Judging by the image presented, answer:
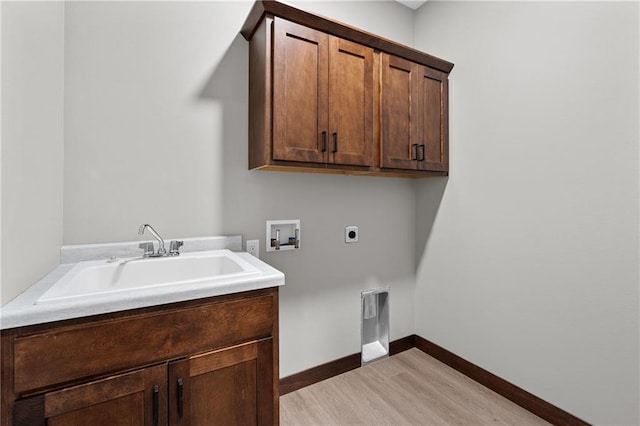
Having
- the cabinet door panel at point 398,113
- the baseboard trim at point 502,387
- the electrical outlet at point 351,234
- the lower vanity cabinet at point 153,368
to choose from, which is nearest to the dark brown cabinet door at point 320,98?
the cabinet door panel at point 398,113

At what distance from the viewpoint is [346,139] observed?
1622 mm

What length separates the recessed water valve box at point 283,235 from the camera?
1.77 metres

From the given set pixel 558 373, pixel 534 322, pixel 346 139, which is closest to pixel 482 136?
pixel 346 139

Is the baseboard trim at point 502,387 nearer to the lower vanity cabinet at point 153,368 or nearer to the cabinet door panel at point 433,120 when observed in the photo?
the cabinet door panel at point 433,120

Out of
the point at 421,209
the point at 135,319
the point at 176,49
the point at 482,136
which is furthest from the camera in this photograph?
the point at 421,209

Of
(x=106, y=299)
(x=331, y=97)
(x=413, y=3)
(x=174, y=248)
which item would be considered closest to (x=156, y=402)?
(x=106, y=299)

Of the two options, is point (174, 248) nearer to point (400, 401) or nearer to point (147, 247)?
point (147, 247)

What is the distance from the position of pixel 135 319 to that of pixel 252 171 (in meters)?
1.00

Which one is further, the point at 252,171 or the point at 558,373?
the point at 252,171

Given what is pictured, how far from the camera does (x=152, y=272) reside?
133 cm

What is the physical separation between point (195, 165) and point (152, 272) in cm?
57

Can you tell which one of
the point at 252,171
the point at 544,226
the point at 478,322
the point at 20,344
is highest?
the point at 252,171

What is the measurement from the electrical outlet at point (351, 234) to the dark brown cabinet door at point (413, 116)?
0.52m

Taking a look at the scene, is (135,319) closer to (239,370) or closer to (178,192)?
(239,370)
